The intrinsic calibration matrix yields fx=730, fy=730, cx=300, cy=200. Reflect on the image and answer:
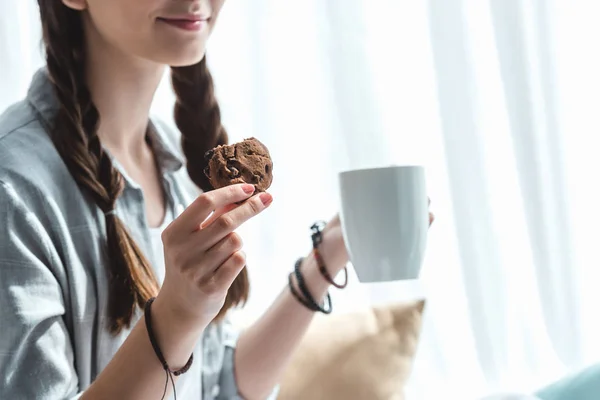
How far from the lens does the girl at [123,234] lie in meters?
0.75

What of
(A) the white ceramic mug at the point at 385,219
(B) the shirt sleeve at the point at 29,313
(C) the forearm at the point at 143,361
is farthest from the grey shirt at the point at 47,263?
(A) the white ceramic mug at the point at 385,219

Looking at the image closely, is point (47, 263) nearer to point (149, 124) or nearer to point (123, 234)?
point (123, 234)

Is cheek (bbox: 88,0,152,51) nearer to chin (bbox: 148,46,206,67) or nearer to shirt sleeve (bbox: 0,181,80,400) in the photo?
chin (bbox: 148,46,206,67)

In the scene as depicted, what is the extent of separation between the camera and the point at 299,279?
3.61 feet

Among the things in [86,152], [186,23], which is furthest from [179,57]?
[86,152]

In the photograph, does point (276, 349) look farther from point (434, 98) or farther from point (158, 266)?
point (434, 98)

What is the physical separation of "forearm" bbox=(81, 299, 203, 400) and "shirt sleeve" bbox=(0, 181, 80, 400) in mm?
91

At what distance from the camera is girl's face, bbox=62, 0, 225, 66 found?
0.89 m

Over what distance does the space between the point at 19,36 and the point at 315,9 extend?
610 mm

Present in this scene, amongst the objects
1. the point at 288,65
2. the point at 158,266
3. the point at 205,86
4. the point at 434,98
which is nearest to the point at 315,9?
the point at 288,65

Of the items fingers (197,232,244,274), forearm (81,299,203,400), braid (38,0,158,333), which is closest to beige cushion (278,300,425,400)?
braid (38,0,158,333)

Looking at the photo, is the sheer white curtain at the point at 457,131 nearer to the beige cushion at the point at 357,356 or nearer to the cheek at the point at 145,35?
the beige cushion at the point at 357,356

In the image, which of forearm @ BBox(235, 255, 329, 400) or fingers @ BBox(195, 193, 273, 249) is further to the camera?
forearm @ BBox(235, 255, 329, 400)

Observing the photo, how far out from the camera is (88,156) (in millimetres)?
949
